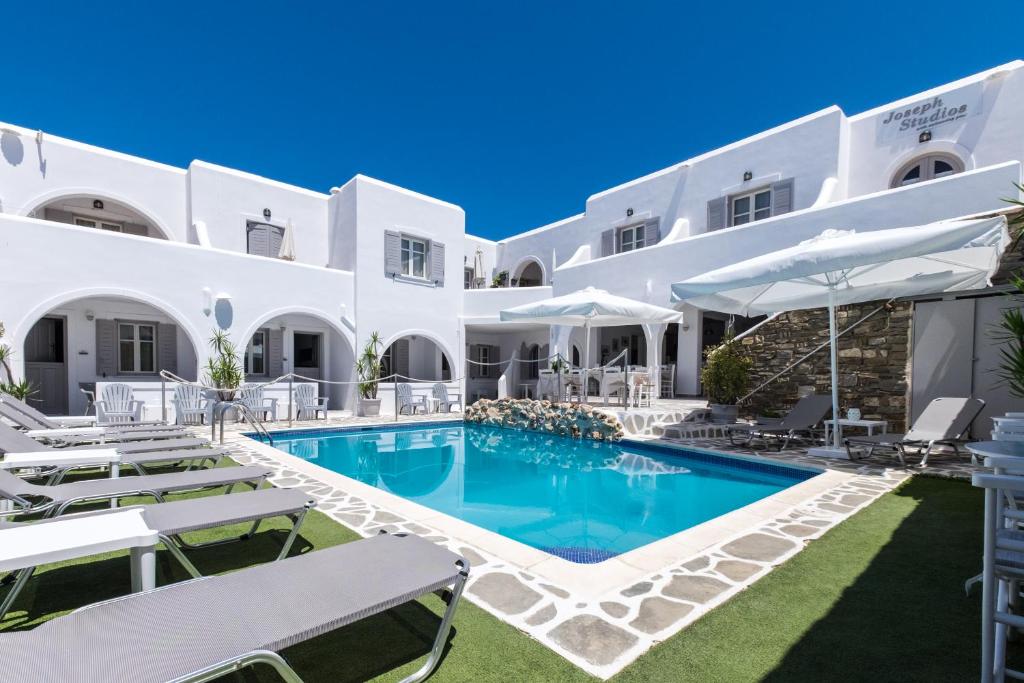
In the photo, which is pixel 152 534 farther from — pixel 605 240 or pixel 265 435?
pixel 605 240

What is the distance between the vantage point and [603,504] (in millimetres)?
5895

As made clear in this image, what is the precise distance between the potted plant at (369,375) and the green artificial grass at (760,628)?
33.6ft

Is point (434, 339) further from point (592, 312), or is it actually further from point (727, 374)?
point (727, 374)

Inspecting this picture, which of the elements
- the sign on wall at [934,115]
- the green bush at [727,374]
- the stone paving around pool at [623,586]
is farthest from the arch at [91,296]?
the sign on wall at [934,115]

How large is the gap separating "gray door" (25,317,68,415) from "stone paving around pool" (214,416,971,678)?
12270 millimetres

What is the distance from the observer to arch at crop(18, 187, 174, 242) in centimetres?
1164

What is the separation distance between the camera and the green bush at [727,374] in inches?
387

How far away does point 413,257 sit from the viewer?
52.9 ft

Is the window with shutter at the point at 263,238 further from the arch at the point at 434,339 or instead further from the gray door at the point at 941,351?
the gray door at the point at 941,351

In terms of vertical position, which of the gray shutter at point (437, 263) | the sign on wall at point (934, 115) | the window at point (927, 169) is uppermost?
the sign on wall at point (934, 115)

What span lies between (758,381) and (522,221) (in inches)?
679

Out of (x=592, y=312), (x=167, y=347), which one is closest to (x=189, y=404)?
(x=167, y=347)

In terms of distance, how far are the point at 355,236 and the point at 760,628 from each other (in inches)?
560

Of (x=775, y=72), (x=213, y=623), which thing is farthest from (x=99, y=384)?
(x=775, y=72)
